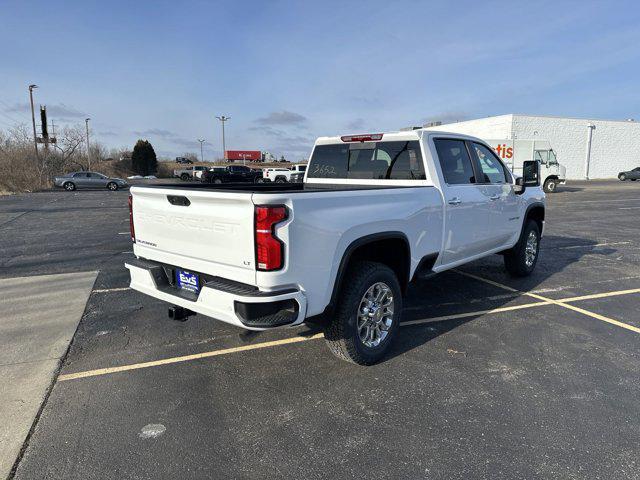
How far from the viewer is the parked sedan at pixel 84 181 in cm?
3200

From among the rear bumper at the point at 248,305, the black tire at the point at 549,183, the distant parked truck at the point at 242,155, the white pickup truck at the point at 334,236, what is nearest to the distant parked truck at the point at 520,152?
the black tire at the point at 549,183

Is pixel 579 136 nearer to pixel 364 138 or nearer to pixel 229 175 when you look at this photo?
pixel 229 175

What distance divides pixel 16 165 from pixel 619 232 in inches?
1538

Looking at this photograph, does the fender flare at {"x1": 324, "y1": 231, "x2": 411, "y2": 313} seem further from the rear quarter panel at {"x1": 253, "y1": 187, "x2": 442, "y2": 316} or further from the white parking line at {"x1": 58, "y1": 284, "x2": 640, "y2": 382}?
the white parking line at {"x1": 58, "y1": 284, "x2": 640, "y2": 382}

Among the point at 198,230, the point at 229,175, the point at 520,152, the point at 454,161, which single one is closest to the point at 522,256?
the point at 454,161

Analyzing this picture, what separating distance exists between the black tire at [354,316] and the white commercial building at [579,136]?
38.0 m

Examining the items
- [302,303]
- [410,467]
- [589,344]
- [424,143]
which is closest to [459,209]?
[424,143]

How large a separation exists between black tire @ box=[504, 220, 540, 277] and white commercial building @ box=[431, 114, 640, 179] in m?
34.4

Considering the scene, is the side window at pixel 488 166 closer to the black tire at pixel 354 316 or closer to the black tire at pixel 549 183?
the black tire at pixel 354 316

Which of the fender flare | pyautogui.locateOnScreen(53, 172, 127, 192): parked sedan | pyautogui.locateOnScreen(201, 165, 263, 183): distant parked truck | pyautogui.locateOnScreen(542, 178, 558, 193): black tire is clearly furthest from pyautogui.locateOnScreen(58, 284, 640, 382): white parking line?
pyautogui.locateOnScreen(201, 165, 263, 183): distant parked truck

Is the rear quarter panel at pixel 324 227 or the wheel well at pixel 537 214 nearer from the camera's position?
the rear quarter panel at pixel 324 227

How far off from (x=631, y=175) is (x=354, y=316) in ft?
165

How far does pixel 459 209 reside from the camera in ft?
14.7

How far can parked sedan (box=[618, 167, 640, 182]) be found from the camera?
41688 millimetres
